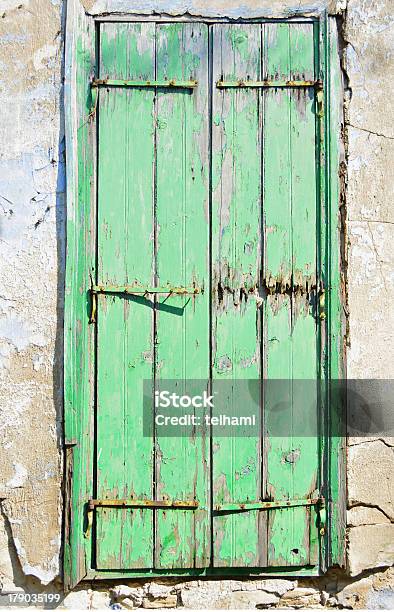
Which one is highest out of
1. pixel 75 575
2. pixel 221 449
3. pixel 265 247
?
pixel 265 247

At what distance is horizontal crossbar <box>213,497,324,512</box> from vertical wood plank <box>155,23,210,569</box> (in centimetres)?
8

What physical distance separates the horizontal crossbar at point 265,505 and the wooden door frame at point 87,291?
0.11m

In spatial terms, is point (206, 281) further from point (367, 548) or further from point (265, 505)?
point (367, 548)

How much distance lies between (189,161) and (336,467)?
142 centimetres

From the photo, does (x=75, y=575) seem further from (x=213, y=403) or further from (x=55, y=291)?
(x=55, y=291)

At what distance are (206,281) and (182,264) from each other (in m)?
0.12

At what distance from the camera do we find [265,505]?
9.37ft

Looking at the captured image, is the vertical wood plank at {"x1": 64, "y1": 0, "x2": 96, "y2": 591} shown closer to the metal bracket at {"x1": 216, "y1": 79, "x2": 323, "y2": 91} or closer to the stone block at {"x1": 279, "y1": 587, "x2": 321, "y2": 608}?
the metal bracket at {"x1": 216, "y1": 79, "x2": 323, "y2": 91}

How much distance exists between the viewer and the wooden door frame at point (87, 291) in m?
2.84

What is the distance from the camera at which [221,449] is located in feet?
9.46

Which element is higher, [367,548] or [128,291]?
[128,291]

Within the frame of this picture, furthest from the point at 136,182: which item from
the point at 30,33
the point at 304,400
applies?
the point at 304,400

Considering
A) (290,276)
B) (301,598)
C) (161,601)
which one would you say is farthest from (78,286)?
(301,598)

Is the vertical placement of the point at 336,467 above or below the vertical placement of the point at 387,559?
above
